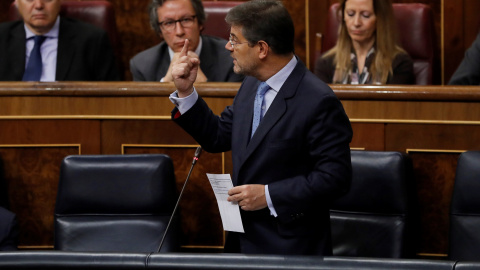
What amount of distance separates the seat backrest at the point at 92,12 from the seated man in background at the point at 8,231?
1.02 m

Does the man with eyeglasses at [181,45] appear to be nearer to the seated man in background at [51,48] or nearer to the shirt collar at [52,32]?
the seated man in background at [51,48]

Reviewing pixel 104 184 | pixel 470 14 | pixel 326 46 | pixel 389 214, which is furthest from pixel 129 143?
pixel 470 14

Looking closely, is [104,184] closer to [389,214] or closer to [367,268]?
[389,214]

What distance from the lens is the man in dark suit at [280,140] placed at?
1.35m

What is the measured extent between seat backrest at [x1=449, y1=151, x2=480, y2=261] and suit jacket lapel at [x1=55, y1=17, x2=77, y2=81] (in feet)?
4.34

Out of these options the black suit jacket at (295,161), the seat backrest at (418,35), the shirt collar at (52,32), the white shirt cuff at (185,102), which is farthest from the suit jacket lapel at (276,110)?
the shirt collar at (52,32)

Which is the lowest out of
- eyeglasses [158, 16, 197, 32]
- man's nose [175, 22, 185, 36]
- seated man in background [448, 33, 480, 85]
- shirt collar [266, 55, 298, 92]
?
seated man in background [448, 33, 480, 85]

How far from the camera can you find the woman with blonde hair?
7.82 ft

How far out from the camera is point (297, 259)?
1.11 meters

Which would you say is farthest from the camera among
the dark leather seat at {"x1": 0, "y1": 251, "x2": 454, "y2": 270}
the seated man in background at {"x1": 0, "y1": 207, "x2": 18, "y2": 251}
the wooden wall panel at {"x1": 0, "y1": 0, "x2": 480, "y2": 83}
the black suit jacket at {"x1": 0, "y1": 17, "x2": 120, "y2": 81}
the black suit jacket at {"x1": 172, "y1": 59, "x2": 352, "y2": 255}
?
the wooden wall panel at {"x1": 0, "y1": 0, "x2": 480, "y2": 83}

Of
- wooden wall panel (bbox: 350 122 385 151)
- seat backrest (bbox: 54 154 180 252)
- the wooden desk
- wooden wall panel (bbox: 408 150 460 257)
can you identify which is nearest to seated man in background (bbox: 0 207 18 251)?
seat backrest (bbox: 54 154 180 252)

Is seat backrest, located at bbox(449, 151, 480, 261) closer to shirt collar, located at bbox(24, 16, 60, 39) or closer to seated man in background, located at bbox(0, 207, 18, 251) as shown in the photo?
seated man in background, located at bbox(0, 207, 18, 251)

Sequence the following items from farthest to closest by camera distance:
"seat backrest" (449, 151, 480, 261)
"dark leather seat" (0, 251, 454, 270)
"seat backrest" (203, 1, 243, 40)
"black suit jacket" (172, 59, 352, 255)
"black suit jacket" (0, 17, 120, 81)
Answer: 1. "seat backrest" (203, 1, 243, 40)
2. "black suit jacket" (0, 17, 120, 81)
3. "seat backrest" (449, 151, 480, 261)
4. "black suit jacket" (172, 59, 352, 255)
5. "dark leather seat" (0, 251, 454, 270)

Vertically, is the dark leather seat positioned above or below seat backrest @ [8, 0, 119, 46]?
below
